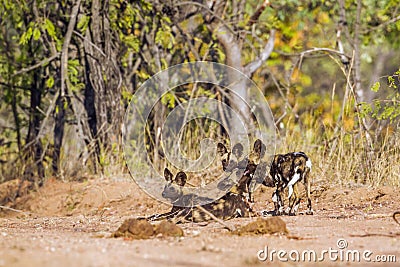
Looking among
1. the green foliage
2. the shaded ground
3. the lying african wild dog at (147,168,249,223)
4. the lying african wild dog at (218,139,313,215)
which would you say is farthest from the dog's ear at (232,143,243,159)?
the green foliage

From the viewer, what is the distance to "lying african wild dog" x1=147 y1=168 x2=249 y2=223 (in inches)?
242

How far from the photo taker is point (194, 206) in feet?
20.0

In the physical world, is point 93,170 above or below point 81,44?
below

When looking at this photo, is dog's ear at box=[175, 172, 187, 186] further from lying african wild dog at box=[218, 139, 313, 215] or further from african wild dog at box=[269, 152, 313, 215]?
african wild dog at box=[269, 152, 313, 215]

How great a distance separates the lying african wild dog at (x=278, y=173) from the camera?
6.52 metres

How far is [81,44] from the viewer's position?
1078 centimetres

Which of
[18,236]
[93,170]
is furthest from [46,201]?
[18,236]

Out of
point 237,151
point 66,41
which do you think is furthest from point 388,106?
point 66,41

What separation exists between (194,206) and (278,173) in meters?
0.98

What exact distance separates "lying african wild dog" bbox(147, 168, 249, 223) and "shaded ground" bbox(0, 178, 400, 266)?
172mm

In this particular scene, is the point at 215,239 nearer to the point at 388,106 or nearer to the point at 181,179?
the point at 181,179

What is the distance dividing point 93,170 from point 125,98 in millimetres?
1358

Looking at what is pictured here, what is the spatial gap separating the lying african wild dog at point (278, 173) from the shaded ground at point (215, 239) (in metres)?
0.35

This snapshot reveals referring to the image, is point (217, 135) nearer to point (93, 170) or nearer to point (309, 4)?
point (93, 170)
